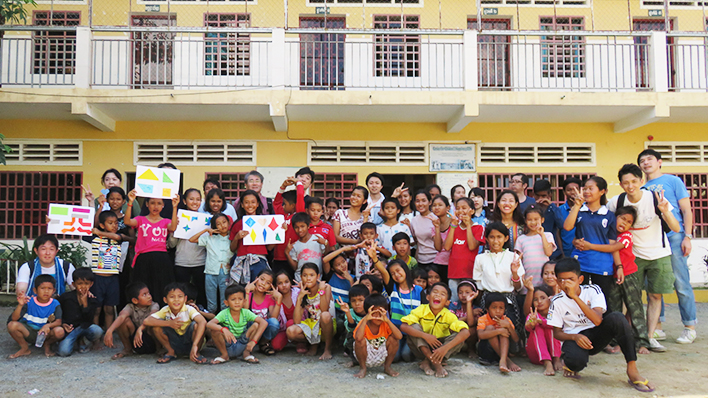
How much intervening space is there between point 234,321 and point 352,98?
4465 mm

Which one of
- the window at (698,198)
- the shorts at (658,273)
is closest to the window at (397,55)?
the shorts at (658,273)

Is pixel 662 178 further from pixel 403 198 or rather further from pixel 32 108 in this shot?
pixel 32 108

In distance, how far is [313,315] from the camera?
4.44 m

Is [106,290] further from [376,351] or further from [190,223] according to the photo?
[376,351]

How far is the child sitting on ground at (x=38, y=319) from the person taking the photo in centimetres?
446

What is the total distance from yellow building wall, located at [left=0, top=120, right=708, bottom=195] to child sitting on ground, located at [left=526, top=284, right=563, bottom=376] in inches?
196

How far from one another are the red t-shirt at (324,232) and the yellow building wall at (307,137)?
3895mm

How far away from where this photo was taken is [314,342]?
445 centimetres

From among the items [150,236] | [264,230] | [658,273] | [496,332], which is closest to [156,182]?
[150,236]

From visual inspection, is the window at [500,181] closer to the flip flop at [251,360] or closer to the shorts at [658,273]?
the shorts at [658,273]

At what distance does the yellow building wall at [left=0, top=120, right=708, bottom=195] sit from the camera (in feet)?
28.5

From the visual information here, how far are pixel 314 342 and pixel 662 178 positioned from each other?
3.66 meters

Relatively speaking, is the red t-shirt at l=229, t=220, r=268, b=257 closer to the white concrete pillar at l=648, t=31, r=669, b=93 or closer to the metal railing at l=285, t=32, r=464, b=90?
the metal railing at l=285, t=32, r=464, b=90

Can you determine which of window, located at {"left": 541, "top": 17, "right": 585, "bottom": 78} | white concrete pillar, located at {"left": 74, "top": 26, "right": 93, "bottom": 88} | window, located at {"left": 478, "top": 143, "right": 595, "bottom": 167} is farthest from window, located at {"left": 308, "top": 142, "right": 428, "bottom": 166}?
white concrete pillar, located at {"left": 74, "top": 26, "right": 93, "bottom": 88}
